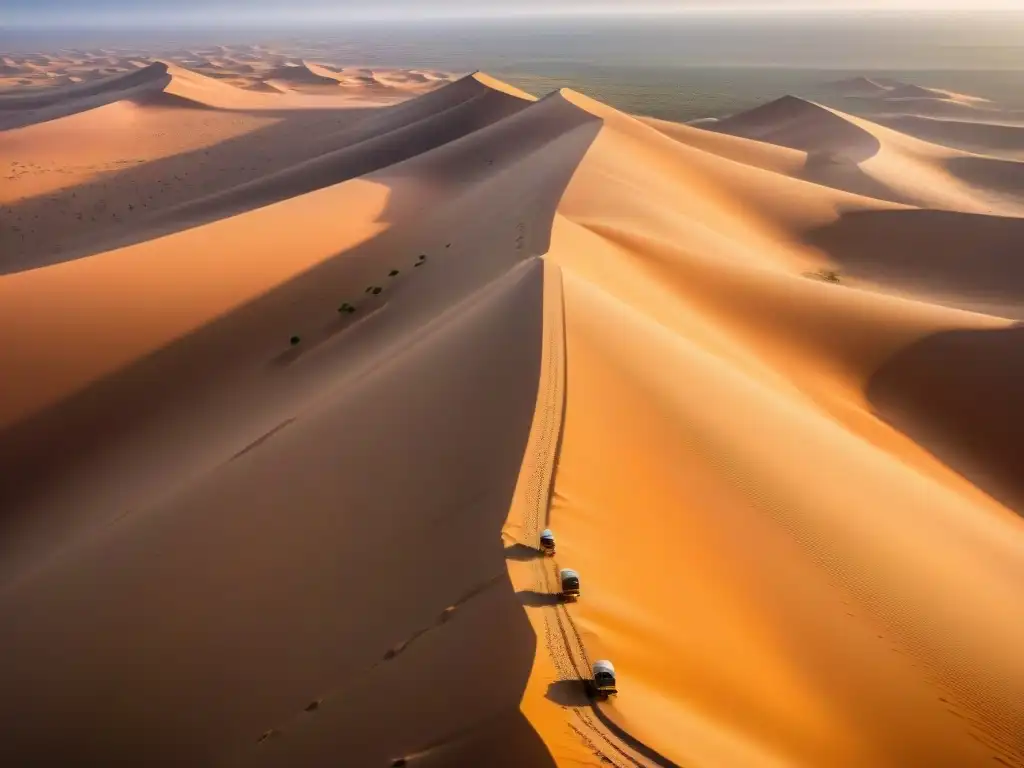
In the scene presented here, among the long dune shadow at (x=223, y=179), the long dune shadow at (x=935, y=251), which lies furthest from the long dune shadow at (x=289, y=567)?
the long dune shadow at (x=935, y=251)

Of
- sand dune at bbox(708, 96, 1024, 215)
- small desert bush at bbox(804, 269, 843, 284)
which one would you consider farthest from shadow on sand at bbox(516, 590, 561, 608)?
sand dune at bbox(708, 96, 1024, 215)

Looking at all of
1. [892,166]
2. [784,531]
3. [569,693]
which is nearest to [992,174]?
[892,166]

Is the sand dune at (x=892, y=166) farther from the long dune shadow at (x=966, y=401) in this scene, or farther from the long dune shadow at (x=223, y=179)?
the long dune shadow at (x=966, y=401)

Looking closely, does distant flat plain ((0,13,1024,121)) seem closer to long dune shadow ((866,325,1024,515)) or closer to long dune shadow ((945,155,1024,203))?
long dune shadow ((945,155,1024,203))

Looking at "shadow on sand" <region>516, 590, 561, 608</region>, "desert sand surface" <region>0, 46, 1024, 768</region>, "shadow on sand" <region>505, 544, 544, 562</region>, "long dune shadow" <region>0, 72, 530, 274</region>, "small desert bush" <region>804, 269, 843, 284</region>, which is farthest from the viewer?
"long dune shadow" <region>0, 72, 530, 274</region>

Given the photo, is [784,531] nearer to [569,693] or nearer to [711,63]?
[569,693]

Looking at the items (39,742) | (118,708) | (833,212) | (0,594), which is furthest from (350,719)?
(833,212)
